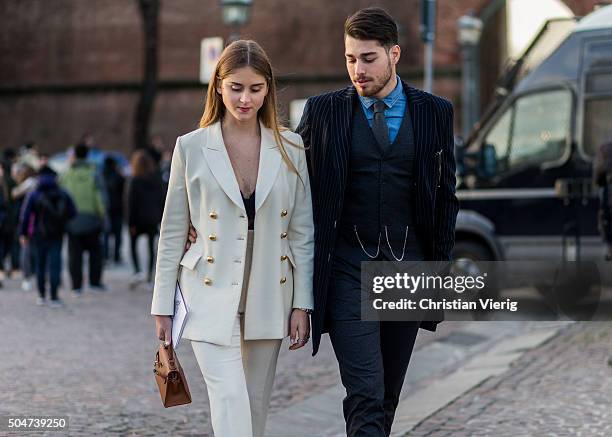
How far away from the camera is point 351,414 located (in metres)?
4.56

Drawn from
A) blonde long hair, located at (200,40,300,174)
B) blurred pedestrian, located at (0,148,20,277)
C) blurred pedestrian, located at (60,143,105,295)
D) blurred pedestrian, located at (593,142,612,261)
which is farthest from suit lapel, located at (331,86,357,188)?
blurred pedestrian, located at (0,148,20,277)

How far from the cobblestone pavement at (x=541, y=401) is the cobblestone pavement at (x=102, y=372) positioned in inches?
41.6

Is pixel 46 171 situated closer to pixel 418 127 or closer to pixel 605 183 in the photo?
pixel 605 183

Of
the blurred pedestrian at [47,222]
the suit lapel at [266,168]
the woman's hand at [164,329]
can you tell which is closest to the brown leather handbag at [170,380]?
the woman's hand at [164,329]

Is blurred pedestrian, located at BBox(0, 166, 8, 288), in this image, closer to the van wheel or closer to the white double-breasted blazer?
the van wheel

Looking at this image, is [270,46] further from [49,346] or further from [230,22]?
[49,346]

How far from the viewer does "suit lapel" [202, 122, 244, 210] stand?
4.54 metres

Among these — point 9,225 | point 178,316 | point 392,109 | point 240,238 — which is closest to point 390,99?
point 392,109

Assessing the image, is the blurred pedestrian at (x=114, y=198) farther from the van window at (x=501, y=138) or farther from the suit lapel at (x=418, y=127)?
the suit lapel at (x=418, y=127)

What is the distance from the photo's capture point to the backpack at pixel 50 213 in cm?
1359

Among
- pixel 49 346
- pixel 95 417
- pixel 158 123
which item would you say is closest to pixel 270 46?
pixel 158 123

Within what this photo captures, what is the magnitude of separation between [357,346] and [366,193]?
53cm

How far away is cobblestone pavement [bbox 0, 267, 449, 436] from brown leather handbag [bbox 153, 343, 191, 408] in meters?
2.16

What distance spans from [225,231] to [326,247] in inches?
13.8
